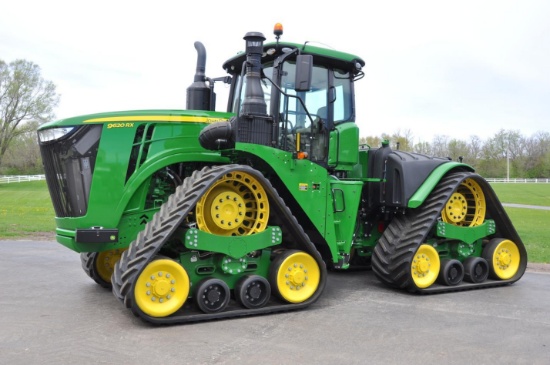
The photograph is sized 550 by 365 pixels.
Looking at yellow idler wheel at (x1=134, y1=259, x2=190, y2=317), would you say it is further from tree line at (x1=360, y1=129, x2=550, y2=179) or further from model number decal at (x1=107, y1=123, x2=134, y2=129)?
tree line at (x1=360, y1=129, x2=550, y2=179)

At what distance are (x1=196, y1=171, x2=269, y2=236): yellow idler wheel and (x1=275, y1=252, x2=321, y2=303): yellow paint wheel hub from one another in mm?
560

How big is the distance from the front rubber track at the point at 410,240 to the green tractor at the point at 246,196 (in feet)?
0.07

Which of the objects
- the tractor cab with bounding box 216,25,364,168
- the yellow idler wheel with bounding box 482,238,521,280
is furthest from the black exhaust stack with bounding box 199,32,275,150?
the yellow idler wheel with bounding box 482,238,521,280

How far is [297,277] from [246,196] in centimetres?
115

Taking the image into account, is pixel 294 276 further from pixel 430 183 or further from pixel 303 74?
pixel 430 183

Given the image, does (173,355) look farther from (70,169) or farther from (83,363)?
(70,169)

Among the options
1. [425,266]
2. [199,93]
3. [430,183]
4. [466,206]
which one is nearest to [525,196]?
[466,206]

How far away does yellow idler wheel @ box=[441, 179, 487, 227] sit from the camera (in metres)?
8.00

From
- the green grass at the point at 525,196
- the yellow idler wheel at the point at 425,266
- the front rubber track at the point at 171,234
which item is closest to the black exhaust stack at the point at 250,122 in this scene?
the front rubber track at the point at 171,234

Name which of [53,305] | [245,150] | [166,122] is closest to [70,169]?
[166,122]

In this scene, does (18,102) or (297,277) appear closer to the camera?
(297,277)

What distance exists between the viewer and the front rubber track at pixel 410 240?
23.7 feet

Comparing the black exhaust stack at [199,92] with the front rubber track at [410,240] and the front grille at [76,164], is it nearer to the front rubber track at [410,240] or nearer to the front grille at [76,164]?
the front grille at [76,164]

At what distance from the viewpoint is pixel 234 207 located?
5.88 meters
